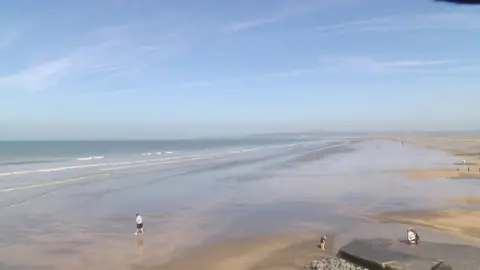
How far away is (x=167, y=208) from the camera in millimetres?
23797

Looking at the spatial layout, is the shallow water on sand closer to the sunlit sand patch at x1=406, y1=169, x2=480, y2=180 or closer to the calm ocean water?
the sunlit sand patch at x1=406, y1=169, x2=480, y2=180

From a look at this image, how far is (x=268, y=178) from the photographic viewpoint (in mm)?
37281

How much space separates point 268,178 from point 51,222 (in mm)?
20278

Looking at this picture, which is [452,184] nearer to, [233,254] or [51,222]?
[233,254]

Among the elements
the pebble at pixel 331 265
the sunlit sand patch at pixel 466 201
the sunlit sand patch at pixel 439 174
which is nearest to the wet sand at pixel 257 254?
the pebble at pixel 331 265

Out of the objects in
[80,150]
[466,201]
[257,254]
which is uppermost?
[80,150]

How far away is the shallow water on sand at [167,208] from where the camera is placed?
51.7 feet

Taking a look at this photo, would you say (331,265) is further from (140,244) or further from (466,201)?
(466,201)

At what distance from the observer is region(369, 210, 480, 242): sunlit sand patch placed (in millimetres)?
17953

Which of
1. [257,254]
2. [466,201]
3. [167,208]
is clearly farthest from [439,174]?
[257,254]

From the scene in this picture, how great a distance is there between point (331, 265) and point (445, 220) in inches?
395

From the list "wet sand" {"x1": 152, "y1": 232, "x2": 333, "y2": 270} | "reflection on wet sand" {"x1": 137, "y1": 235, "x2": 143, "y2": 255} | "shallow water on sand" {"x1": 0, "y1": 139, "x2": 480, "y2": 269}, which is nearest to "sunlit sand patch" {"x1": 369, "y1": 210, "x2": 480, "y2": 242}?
"shallow water on sand" {"x1": 0, "y1": 139, "x2": 480, "y2": 269}

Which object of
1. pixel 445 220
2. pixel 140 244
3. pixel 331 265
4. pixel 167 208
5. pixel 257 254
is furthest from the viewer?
pixel 167 208

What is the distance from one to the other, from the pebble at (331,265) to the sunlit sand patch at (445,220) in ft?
21.8
